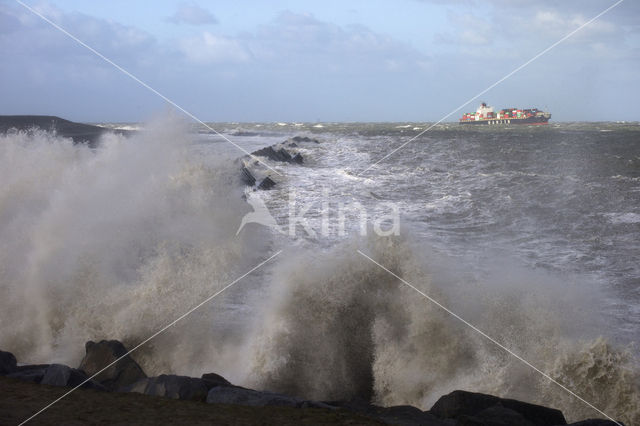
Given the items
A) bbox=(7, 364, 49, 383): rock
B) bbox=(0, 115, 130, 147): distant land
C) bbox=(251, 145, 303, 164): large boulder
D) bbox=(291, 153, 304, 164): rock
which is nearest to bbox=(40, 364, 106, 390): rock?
bbox=(7, 364, 49, 383): rock

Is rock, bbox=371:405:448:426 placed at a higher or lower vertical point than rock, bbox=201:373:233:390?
lower

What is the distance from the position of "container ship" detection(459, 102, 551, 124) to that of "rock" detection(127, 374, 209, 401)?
81.7 meters

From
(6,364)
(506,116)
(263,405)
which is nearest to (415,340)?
(263,405)

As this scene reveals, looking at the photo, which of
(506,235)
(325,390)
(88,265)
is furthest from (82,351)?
(506,235)

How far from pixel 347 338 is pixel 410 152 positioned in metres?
26.3

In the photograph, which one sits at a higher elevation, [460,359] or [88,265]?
[88,265]

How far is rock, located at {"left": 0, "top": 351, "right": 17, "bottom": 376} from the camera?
5.10 m

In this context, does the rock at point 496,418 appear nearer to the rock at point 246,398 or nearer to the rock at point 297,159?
the rock at point 246,398

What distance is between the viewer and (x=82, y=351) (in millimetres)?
6156

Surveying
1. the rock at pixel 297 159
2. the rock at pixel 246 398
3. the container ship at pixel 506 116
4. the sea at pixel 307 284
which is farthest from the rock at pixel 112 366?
the container ship at pixel 506 116

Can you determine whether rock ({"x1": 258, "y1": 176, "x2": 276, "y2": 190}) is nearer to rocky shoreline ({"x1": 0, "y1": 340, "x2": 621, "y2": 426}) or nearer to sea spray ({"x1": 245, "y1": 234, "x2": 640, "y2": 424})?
sea spray ({"x1": 245, "y1": 234, "x2": 640, "y2": 424})

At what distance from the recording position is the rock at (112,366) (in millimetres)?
5012

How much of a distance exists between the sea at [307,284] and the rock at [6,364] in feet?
2.61

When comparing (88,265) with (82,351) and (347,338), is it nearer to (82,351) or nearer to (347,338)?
(82,351)
